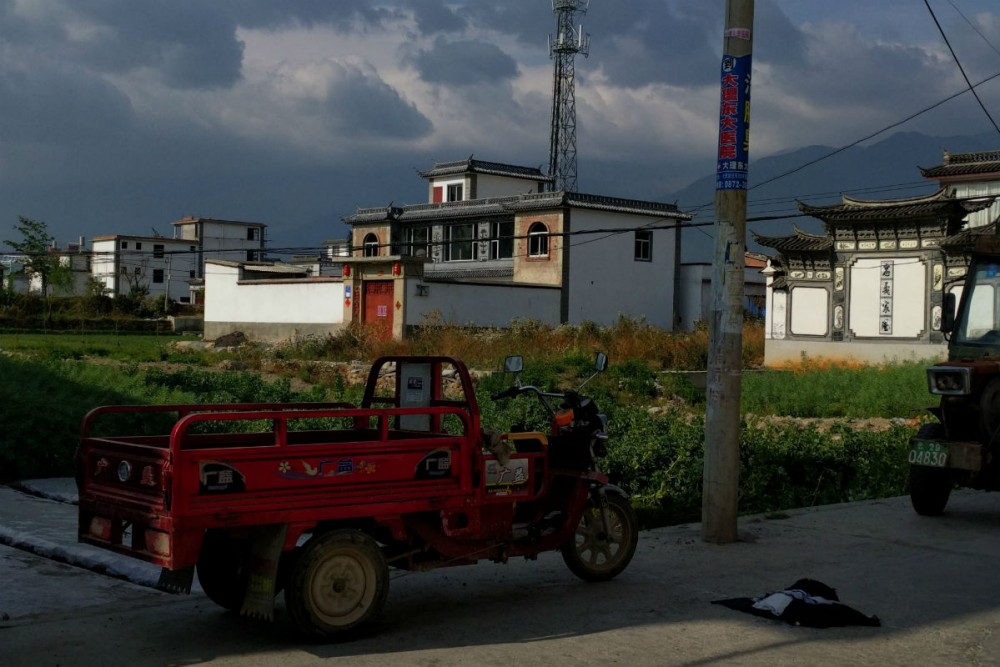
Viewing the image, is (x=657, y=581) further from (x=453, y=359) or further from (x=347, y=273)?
(x=347, y=273)

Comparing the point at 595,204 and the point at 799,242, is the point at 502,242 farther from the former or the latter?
the point at 799,242

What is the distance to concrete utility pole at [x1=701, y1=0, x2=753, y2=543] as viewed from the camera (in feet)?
31.5

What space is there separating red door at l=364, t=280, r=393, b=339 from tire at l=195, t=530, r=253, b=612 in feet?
114

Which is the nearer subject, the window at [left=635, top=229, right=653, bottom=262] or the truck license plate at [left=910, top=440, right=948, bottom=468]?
the truck license plate at [left=910, top=440, right=948, bottom=468]

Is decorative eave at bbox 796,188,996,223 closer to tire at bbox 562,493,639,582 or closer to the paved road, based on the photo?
the paved road

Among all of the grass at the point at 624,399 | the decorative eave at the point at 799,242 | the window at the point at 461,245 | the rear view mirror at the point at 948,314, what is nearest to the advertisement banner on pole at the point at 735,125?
the rear view mirror at the point at 948,314

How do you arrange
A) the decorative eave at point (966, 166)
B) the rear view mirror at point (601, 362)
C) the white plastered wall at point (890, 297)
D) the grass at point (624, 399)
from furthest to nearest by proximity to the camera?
the decorative eave at point (966, 166) → the white plastered wall at point (890, 297) → the grass at point (624, 399) → the rear view mirror at point (601, 362)

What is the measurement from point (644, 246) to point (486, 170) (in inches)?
469

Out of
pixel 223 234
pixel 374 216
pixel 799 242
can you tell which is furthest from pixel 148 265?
pixel 799 242

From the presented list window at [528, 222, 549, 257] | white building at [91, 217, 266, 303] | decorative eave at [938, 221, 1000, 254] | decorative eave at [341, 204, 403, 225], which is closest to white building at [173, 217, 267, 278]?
white building at [91, 217, 266, 303]

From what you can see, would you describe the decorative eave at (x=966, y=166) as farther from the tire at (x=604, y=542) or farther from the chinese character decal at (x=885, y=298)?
the tire at (x=604, y=542)

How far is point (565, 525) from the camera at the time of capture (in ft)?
25.1

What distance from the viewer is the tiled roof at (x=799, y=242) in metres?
39.3

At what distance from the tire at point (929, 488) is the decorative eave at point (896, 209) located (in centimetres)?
2610
